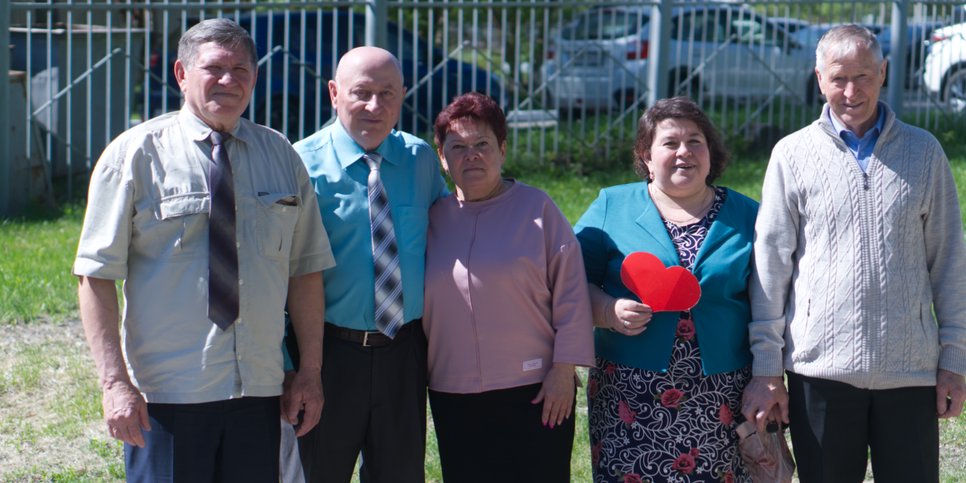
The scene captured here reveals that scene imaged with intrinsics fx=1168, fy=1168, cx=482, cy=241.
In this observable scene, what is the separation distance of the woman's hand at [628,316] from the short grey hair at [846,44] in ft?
3.00

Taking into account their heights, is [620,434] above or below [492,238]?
below

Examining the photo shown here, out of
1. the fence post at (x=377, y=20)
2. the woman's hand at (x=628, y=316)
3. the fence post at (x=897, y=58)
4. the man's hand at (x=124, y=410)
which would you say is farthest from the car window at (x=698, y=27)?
the man's hand at (x=124, y=410)

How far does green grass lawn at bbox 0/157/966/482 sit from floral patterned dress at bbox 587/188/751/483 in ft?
3.67

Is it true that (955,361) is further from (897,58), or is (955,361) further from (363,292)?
(897,58)

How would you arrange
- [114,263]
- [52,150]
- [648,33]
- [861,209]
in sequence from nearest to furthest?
[114,263]
[861,209]
[52,150]
[648,33]

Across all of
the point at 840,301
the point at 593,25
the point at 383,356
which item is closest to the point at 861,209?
the point at 840,301

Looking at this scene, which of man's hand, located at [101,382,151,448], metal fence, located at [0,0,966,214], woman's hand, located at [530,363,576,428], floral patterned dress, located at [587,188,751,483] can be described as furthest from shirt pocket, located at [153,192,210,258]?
metal fence, located at [0,0,966,214]

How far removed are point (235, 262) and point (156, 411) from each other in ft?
1.57

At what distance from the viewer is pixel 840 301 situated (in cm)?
349

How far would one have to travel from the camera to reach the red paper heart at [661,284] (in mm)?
3602

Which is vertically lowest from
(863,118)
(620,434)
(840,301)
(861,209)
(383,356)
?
(620,434)

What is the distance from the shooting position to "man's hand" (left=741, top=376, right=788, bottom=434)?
363 centimetres

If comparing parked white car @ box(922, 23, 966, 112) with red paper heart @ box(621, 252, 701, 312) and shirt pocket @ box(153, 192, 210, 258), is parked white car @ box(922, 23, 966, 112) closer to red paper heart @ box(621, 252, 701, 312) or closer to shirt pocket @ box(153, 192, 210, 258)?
red paper heart @ box(621, 252, 701, 312)

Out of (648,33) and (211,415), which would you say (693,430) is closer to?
(211,415)
